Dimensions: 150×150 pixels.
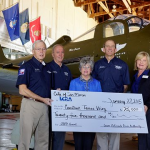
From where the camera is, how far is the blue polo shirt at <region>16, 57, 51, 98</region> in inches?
112

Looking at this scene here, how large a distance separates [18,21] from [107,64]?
1104cm

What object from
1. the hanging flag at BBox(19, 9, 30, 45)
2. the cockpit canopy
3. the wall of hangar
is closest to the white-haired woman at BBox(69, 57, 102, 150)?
the cockpit canopy

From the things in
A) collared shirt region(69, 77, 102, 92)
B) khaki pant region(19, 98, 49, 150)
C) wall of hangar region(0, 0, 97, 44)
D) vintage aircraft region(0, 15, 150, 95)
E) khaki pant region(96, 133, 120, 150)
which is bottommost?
khaki pant region(96, 133, 120, 150)

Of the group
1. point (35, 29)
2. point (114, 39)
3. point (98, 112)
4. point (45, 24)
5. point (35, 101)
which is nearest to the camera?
point (35, 101)

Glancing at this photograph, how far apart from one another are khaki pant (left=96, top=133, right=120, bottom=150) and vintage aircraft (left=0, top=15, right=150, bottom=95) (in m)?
1.83

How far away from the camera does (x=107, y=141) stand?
3111mm

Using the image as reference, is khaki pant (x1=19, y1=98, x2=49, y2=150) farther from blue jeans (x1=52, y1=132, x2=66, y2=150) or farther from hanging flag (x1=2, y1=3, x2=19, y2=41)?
hanging flag (x1=2, y1=3, x2=19, y2=41)

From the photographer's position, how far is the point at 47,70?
308cm

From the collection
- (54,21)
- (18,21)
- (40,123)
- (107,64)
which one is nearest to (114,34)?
(107,64)

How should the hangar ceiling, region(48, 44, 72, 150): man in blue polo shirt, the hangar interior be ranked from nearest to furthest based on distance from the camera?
region(48, 44, 72, 150): man in blue polo shirt
the hangar interior
the hangar ceiling

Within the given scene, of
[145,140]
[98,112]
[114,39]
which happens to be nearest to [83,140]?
[98,112]

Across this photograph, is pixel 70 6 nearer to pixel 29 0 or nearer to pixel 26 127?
pixel 29 0

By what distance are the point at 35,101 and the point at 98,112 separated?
2.41ft

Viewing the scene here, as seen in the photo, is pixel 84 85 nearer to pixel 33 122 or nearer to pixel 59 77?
pixel 59 77
